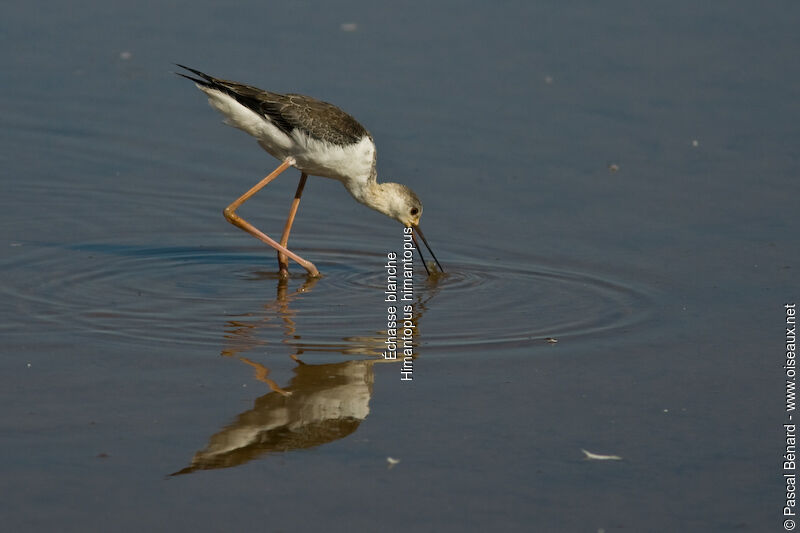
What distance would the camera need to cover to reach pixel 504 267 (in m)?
8.44

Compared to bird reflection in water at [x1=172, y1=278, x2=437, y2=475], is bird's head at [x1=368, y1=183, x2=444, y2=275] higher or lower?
higher

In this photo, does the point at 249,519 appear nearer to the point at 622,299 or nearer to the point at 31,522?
the point at 31,522

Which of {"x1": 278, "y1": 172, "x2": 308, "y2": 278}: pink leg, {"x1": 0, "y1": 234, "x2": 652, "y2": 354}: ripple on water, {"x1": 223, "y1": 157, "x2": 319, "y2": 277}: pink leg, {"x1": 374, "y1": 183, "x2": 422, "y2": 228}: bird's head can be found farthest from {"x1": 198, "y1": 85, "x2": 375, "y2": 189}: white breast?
{"x1": 0, "y1": 234, "x2": 652, "y2": 354}: ripple on water

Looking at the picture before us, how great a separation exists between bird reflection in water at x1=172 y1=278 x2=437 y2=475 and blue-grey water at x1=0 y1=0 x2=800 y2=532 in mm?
20

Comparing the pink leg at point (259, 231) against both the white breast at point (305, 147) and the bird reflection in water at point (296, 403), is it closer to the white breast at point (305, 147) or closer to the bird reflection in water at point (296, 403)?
the white breast at point (305, 147)

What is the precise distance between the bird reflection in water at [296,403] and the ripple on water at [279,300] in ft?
0.08

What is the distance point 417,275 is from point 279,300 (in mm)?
1072

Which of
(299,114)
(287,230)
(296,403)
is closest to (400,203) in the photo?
(287,230)

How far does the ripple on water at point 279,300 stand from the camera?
22.9ft

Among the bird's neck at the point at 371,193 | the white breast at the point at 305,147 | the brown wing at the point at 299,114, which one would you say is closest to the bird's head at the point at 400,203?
the bird's neck at the point at 371,193

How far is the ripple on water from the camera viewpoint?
274 inches


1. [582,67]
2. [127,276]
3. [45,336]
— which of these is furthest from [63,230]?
[582,67]

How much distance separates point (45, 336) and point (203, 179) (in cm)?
336

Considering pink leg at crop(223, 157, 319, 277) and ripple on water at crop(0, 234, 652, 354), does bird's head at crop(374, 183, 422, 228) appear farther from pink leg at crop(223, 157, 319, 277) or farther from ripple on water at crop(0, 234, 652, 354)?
pink leg at crop(223, 157, 319, 277)
